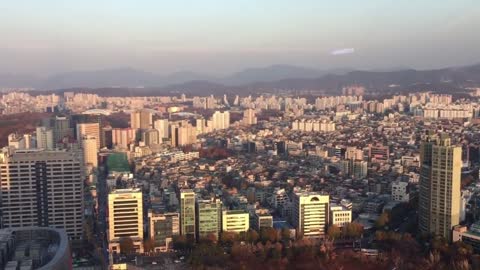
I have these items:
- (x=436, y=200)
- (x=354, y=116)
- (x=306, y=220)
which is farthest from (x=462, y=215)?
(x=354, y=116)

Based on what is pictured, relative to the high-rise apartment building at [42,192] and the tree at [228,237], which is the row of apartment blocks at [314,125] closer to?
the tree at [228,237]

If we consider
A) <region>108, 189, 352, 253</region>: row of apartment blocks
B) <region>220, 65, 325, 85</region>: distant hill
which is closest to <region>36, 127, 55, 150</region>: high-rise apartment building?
<region>220, 65, 325, 85</region>: distant hill

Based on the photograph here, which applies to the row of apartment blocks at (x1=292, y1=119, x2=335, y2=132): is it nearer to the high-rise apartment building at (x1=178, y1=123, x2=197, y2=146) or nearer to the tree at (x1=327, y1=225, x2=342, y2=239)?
the high-rise apartment building at (x1=178, y1=123, x2=197, y2=146)

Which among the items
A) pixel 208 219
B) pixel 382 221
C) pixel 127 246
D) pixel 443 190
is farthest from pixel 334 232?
pixel 127 246

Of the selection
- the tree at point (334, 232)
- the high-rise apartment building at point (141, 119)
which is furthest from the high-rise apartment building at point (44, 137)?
the tree at point (334, 232)

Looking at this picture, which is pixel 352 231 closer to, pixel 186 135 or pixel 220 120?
pixel 186 135

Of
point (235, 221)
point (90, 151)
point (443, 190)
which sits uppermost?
point (443, 190)
